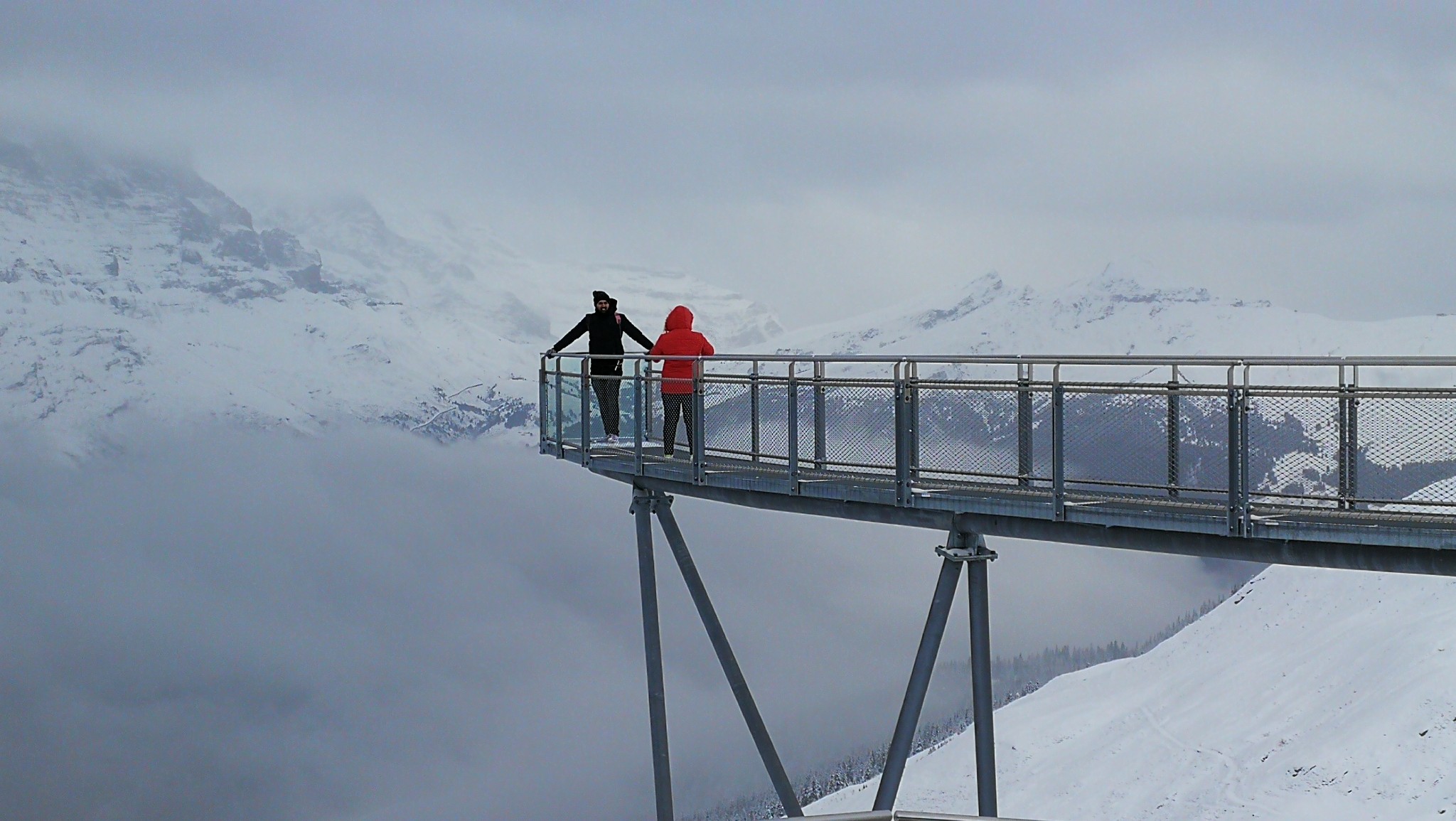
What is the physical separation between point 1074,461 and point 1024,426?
721 mm

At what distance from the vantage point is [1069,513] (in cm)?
1648

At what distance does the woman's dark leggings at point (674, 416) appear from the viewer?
21.8 meters

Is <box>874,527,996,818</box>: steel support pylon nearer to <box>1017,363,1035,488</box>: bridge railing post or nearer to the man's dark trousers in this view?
<box>1017,363,1035,488</box>: bridge railing post

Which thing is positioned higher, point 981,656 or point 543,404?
point 543,404

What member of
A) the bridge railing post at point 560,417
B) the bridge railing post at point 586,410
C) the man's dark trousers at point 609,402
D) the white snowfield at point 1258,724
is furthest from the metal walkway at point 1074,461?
the white snowfield at point 1258,724

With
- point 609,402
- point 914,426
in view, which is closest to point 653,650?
point 609,402

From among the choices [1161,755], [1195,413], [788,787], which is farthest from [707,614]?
[1161,755]

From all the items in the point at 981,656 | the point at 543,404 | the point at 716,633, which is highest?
the point at 543,404

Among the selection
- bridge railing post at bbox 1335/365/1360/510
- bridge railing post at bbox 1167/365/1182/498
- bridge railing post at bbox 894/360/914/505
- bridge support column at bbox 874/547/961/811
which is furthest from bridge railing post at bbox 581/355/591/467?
bridge railing post at bbox 1335/365/1360/510

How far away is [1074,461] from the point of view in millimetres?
16719

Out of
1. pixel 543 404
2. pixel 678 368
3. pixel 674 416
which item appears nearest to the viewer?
pixel 678 368

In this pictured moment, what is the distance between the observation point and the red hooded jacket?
2169 centimetres

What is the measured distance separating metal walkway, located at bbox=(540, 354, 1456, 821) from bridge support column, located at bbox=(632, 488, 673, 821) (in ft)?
6.21

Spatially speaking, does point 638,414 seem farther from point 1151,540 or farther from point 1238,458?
point 1238,458
